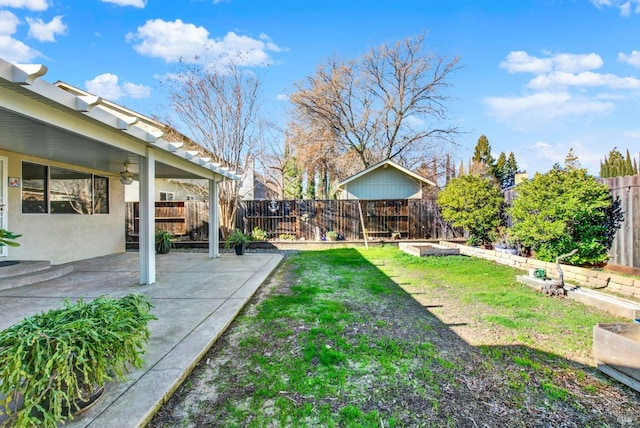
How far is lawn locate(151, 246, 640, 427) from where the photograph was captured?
2086 mm

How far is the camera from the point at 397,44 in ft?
61.0

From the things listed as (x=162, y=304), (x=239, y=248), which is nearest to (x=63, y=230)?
(x=239, y=248)

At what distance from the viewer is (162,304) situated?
4.21 m

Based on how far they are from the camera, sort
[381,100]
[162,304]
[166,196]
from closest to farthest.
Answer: [162,304], [166,196], [381,100]

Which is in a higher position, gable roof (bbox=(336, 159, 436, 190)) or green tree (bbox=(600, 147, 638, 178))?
green tree (bbox=(600, 147, 638, 178))

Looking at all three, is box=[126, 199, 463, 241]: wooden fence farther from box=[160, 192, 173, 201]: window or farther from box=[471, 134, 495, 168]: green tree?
box=[471, 134, 495, 168]: green tree

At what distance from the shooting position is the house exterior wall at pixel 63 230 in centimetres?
637

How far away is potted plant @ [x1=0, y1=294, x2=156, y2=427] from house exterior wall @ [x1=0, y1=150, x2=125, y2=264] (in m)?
6.23

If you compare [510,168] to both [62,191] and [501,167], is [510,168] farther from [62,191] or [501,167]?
[62,191]

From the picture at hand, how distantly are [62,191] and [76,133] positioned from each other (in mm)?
4886

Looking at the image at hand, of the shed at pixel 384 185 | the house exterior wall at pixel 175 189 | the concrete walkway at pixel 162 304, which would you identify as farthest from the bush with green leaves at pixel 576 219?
the house exterior wall at pixel 175 189

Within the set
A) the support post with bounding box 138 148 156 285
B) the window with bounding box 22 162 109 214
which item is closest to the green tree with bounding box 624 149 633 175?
the support post with bounding box 138 148 156 285

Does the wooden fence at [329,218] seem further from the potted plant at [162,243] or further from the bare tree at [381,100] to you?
the bare tree at [381,100]

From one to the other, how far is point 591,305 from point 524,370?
273cm
